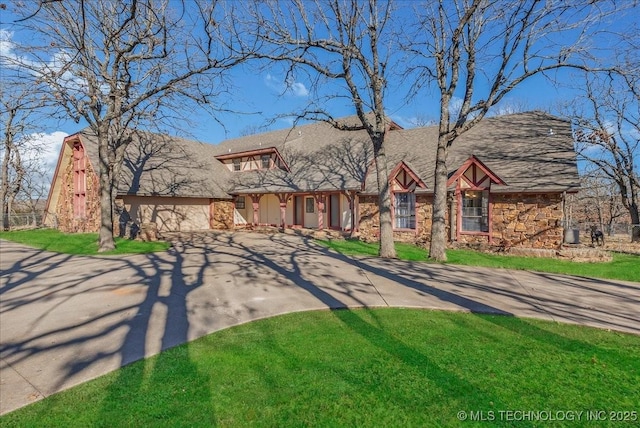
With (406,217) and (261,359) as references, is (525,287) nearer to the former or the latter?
(261,359)

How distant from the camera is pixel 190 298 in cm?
694

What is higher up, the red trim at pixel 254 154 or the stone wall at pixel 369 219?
the red trim at pixel 254 154

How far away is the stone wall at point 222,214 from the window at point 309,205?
581 centimetres

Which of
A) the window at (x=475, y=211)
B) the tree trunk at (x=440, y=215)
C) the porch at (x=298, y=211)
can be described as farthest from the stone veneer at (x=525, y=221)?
the porch at (x=298, y=211)

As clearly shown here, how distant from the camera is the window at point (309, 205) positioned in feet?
74.8

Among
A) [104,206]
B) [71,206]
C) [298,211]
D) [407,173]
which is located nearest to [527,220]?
[407,173]

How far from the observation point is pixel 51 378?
383 centimetres

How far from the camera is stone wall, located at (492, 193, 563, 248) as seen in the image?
13.0m

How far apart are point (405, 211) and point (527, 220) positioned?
16.7 feet

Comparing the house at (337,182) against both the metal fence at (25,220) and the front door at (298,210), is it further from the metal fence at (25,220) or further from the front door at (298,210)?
the metal fence at (25,220)

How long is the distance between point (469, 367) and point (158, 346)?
3883 millimetres

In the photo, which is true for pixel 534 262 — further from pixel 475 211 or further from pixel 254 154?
pixel 254 154

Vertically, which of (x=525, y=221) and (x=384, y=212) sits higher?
(x=384, y=212)

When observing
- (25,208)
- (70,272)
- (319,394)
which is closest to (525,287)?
(319,394)
